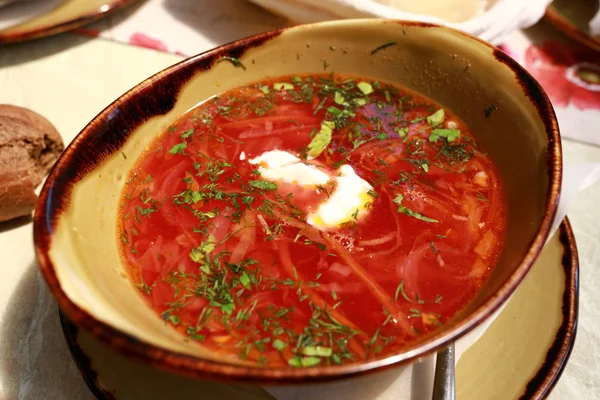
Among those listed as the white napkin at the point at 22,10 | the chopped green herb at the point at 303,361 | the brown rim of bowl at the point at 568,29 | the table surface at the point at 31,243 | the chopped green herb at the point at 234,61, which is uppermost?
the chopped green herb at the point at 234,61

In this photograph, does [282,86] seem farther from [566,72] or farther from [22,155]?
[566,72]

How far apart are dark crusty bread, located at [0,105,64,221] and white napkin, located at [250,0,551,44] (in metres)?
1.55

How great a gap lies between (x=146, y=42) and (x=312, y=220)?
6.80 ft

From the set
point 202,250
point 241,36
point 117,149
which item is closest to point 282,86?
point 117,149

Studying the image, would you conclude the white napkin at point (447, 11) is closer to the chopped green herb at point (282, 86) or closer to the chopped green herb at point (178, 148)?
the chopped green herb at point (282, 86)

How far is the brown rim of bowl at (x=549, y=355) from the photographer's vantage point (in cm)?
158

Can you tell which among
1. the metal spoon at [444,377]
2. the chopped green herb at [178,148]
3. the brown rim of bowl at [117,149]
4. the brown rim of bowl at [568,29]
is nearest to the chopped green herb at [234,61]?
the brown rim of bowl at [117,149]

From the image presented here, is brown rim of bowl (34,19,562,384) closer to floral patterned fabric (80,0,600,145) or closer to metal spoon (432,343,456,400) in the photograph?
metal spoon (432,343,456,400)

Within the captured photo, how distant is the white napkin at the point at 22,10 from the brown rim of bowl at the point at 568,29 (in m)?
3.14

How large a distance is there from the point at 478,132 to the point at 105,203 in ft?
4.96

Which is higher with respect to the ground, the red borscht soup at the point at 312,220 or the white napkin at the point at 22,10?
the white napkin at the point at 22,10

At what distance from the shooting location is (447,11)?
119 inches

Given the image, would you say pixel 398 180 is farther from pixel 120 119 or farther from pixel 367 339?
pixel 120 119

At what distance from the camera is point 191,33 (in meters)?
3.42
